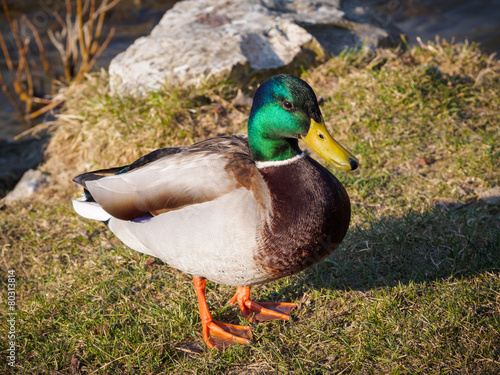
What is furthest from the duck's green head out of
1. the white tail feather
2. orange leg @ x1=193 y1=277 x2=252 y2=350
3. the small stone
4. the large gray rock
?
the large gray rock

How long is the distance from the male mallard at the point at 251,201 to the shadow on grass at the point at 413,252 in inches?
23.2

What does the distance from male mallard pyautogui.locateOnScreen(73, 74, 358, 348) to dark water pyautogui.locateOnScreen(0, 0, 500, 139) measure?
20.3 feet

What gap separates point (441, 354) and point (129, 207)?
164 cm

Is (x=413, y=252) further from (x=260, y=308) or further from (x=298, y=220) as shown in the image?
(x=298, y=220)

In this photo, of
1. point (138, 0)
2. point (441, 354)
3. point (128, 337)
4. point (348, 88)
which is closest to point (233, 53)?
point (348, 88)

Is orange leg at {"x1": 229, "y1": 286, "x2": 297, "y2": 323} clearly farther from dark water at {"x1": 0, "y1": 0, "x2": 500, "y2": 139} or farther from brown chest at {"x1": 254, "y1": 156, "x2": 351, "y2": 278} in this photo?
dark water at {"x1": 0, "y1": 0, "x2": 500, "y2": 139}

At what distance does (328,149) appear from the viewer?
7.03 ft

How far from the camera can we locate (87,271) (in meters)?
3.09

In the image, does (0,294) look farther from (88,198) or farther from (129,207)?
(129,207)

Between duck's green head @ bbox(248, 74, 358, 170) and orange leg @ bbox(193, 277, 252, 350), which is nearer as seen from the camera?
duck's green head @ bbox(248, 74, 358, 170)

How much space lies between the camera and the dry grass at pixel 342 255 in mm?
2334

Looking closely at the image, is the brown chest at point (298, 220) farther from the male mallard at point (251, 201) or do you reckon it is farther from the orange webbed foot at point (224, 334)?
the orange webbed foot at point (224, 334)

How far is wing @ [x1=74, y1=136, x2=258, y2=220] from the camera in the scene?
2.23 meters

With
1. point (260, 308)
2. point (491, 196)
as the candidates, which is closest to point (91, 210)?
point (260, 308)
